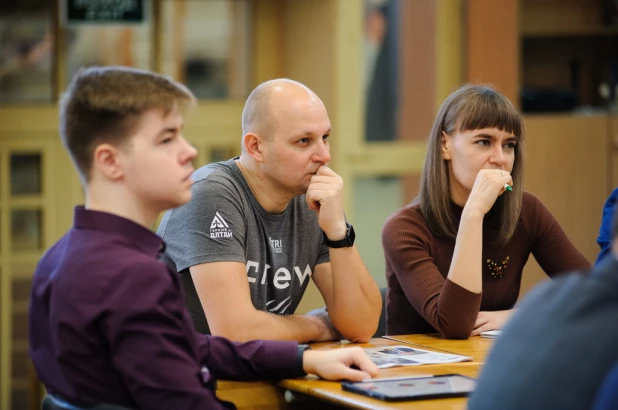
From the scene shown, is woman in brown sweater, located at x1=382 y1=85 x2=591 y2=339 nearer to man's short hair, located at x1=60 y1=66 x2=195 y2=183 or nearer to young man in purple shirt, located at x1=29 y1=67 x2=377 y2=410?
young man in purple shirt, located at x1=29 y1=67 x2=377 y2=410

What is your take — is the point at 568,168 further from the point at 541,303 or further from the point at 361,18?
the point at 541,303

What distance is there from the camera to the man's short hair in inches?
67.0

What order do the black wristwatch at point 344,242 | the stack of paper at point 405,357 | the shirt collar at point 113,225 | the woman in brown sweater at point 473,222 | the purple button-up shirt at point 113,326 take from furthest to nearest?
the woman in brown sweater at point 473,222 < the black wristwatch at point 344,242 < the stack of paper at point 405,357 < the shirt collar at point 113,225 < the purple button-up shirt at point 113,326

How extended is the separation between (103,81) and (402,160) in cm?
322

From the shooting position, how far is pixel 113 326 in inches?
61.5

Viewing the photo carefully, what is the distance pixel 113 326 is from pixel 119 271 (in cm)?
9

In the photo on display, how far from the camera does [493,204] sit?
273 cm

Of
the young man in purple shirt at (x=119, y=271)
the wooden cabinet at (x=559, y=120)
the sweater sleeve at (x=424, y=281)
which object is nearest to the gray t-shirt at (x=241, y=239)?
the sweater sleeve at (x=424, y=281)

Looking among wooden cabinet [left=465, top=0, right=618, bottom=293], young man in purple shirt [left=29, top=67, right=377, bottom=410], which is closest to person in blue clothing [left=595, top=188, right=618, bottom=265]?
young man in purple shirt [left=29, top=67, right=377, bottom=410]

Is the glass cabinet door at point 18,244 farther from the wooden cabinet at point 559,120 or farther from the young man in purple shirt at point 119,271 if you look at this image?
the young man in purple shirt at point 119,271

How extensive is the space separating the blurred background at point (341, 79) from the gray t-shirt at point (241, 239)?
79.3 inches

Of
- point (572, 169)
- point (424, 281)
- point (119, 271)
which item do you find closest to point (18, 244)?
point (424, 281)

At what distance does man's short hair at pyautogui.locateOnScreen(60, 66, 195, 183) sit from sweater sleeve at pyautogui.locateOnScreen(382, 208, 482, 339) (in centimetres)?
104

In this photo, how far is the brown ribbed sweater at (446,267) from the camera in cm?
245
